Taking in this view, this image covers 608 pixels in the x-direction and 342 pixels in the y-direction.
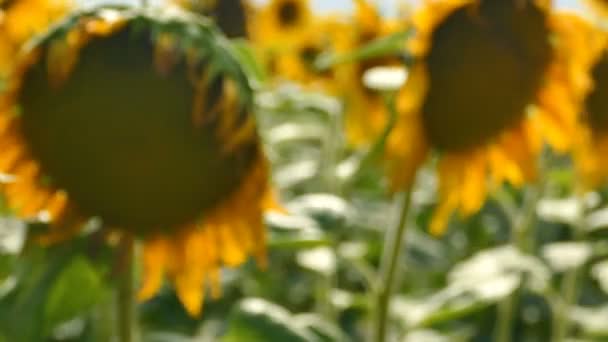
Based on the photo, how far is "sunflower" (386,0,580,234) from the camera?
4.99 ft

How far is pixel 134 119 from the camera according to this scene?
3.34ft

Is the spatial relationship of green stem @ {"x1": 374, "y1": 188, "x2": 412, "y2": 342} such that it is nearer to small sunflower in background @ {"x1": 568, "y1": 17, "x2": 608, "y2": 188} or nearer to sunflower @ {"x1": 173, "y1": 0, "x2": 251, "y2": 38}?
small sunflower in background @ {"x1": 568, "y1": 17, "x2": 608, "y2": 188}

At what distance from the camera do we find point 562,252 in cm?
213

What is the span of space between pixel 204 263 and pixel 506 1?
643 mm

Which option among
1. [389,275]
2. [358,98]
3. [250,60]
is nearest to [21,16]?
[358,98]

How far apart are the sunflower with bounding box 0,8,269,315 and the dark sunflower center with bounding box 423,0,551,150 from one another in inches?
19.7

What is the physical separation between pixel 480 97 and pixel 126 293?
710mm

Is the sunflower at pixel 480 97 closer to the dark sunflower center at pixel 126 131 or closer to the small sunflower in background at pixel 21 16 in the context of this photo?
the dark sunflower center at pixel 126 131

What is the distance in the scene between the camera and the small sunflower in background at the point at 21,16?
7.84 ft

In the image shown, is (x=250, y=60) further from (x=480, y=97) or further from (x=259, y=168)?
(x=480, y=97)

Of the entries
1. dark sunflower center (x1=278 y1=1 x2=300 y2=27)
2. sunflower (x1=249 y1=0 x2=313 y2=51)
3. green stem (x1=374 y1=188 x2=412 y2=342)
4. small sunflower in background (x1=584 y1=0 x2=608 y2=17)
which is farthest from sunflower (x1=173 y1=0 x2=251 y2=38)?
dark sunflower center (x1=278 y1=1 x2=300 y2=27)

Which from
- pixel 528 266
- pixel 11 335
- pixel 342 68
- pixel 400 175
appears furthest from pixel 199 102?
pixel 342 68

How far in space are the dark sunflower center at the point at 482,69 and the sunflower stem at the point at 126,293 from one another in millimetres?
575

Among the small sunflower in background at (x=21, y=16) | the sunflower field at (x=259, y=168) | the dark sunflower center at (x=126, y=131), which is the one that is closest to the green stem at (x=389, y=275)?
the sunflower field at (x=259, y=168)
